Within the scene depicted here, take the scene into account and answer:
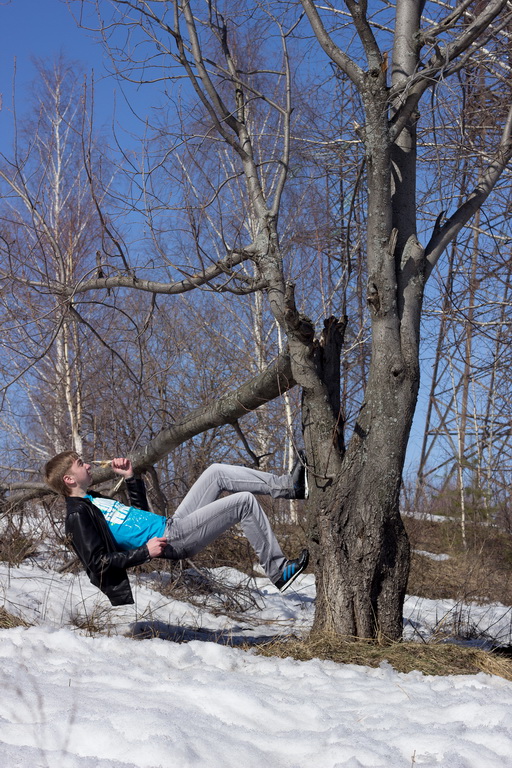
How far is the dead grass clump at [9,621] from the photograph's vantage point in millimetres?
4156

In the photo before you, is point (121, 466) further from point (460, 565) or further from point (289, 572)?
point (460, 565)

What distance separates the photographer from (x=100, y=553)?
398 centimetres

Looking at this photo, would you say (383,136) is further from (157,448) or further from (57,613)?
(57,613)

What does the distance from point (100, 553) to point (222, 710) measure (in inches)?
60.0

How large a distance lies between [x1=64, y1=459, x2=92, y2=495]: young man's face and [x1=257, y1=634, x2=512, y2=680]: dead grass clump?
1417 mm

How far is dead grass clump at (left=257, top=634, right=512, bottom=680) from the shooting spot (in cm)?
354

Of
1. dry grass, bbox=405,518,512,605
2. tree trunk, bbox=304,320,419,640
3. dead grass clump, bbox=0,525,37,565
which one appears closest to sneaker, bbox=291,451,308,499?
tree trunk, bbox=304,320,419,640

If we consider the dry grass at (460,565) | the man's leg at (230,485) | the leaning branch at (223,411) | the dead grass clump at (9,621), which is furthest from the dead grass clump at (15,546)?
the dry grass at (460,565)

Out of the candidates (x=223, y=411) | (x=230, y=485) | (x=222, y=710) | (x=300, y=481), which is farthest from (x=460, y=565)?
(x=222, y=710)

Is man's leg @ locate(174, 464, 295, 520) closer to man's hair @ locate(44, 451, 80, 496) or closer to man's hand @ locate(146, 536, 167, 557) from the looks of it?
man's hand @ locate(146, 536, 167, 557)

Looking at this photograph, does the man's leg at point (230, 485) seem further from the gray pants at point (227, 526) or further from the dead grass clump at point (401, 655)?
the dead grass clump at point (401, 655)

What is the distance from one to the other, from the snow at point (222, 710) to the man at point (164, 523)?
16.5 inches

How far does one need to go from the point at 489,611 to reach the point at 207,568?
8.99 feet

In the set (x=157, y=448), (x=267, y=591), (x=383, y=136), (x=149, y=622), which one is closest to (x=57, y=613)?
(x=149, y=622)
